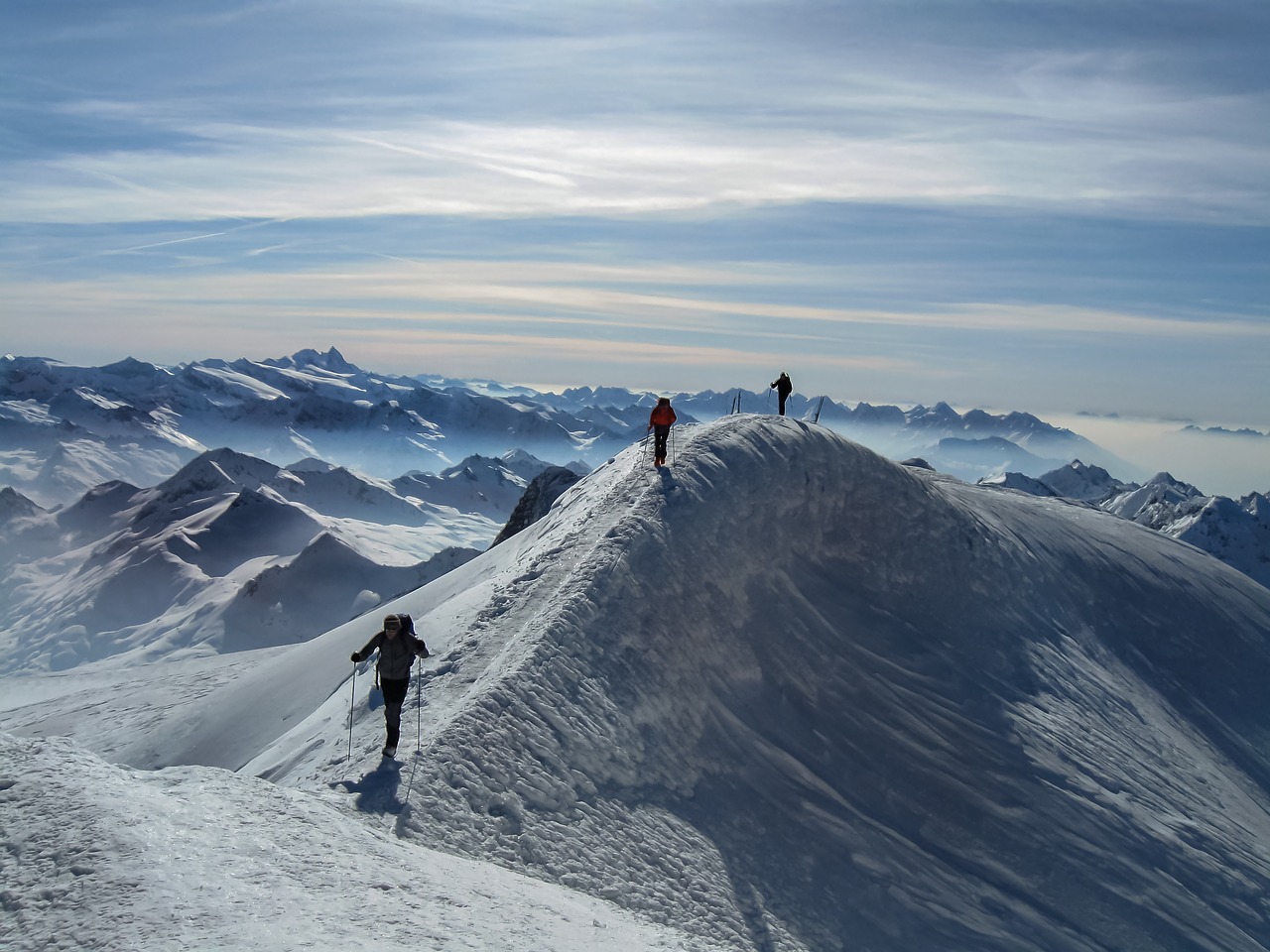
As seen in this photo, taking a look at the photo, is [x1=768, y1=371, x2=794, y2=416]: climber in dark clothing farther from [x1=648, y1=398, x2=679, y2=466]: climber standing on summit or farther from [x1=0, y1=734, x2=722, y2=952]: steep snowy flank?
[x1=0, y1=734, x2=722, y2=952]: steep snowy flank

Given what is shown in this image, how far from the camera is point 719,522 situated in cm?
2403

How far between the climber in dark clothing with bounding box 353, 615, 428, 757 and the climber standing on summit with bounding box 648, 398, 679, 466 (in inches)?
434

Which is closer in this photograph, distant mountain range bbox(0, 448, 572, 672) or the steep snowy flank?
the steep snowy flank

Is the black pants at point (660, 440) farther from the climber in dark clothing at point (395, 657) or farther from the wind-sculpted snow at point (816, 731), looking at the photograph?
the climber in dark clothing at point (395, 657)

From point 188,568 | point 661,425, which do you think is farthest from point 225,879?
point 188,568

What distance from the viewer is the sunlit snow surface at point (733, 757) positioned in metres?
9.92

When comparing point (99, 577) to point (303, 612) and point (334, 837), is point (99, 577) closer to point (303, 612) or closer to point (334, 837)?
point (303, 612)

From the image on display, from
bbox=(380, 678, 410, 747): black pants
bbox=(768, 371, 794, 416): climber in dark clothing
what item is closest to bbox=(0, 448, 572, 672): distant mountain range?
bbox=(768, 371, 794, 416): climber in dark clothing

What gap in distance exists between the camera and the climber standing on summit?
23.7 meters

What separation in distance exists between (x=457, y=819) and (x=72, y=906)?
548 cm

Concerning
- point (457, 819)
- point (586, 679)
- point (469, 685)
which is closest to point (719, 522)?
point (586, 679)

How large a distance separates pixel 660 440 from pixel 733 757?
30.3 feet

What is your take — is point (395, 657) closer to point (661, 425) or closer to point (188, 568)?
point (661, 425)

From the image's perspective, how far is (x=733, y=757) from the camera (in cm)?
1856
